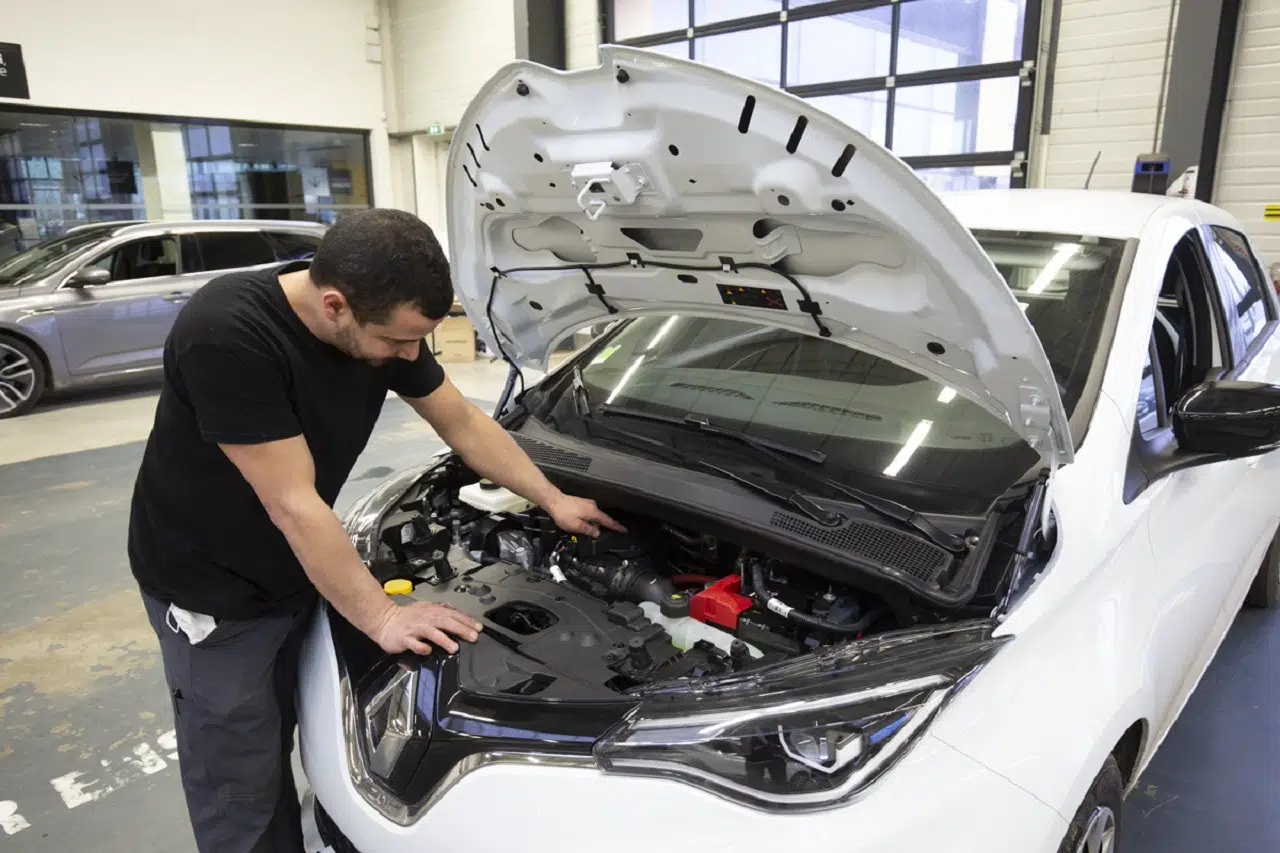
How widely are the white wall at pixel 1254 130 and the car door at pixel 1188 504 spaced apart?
4302 mm

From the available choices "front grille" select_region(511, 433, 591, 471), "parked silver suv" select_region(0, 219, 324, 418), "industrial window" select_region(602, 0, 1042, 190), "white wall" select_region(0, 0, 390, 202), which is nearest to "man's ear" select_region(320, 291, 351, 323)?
"front grille" select_region(511, 433, 591, 471)

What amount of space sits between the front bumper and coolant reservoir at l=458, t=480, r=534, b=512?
876 mm

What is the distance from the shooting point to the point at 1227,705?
2363 millimetres

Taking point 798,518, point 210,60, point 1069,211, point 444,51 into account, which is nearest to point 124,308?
point 210,60

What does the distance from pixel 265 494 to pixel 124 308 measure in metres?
6.25

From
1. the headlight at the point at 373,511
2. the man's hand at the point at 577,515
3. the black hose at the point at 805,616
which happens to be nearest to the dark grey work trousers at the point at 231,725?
the headlight at the point at 373,511

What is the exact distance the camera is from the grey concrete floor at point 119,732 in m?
1.95

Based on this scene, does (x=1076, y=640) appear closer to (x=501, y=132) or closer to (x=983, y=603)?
(x=983, y=603)

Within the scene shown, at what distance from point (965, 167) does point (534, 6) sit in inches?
192

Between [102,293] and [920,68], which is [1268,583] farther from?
[102,293]

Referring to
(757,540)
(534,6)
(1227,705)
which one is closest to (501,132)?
(757,540)

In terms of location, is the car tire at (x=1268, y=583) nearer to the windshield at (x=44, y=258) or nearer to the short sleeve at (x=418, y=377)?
the short sleeve at (x=418, y=377)

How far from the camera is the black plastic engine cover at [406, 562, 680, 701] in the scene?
4.47 feet

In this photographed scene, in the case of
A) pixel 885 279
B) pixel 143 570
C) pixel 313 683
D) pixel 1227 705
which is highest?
pixel 885 279
